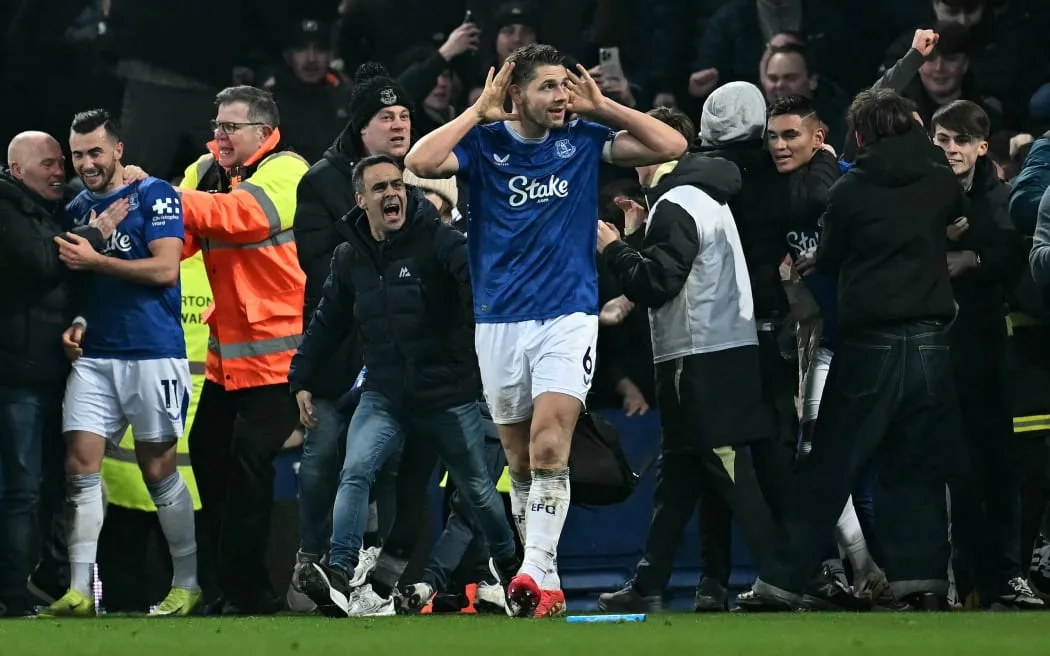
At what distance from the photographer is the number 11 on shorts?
376 inches

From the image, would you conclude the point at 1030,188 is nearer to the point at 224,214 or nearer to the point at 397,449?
the point at 397,449

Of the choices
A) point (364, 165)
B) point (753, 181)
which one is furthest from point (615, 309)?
point (364, 165)

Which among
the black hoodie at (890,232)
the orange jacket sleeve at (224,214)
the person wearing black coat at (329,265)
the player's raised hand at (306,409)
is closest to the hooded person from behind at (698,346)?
the black hoodie at (890,232)

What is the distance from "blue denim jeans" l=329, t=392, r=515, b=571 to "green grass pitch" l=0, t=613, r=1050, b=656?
645mm

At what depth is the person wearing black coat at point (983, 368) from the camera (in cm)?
897

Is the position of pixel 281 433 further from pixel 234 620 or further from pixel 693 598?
pixel 693 598

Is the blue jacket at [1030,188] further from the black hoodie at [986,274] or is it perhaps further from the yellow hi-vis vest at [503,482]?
the yellow hi-vis vest at [503,482]

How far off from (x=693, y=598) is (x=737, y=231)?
2.09 m

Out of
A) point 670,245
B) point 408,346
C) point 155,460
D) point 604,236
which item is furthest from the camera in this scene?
point 155,460

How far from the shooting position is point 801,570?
8234 millimetres

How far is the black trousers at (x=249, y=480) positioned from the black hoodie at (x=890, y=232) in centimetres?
295

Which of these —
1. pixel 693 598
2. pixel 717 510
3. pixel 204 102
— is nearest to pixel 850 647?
pixel 717 510

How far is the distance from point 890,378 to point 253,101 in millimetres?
→ 3593

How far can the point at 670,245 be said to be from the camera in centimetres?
863
